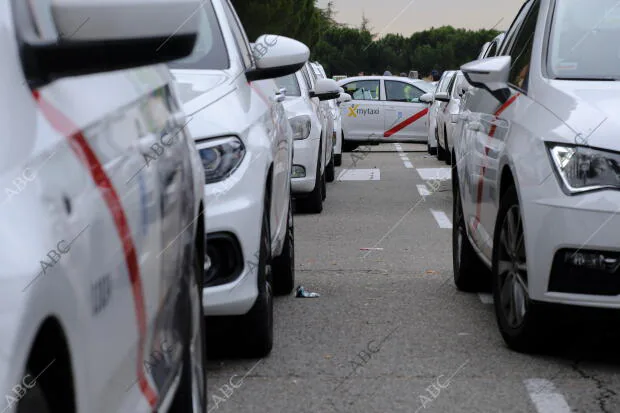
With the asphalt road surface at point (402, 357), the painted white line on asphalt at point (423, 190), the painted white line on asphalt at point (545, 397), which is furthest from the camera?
the painted white line on asphalt at point (423, 190)

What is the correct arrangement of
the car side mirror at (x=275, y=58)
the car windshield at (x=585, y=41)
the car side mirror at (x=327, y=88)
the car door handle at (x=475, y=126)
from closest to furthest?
the car windshield at (x=585, y=41) → the car side mirror at (x=275, y=58) → the car door handle at (x=475, y=126) → the car side mirror at (x=327, y=88)

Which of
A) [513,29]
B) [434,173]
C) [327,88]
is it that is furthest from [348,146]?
[513,29]

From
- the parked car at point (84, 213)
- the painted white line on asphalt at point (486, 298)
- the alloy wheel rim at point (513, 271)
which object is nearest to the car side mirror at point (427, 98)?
the painted white line on asphalt at point (486, 298)

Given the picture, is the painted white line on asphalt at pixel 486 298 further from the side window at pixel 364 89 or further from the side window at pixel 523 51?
the side window at pixel 364 89

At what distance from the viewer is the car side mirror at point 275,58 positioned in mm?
6559

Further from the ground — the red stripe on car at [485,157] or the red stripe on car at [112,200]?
the red stripe on car at [112,200]

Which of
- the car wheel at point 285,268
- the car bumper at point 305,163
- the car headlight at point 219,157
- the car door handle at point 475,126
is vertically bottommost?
the car bumper at point 305,163

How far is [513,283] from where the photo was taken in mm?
6062

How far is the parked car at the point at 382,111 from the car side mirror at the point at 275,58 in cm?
2010

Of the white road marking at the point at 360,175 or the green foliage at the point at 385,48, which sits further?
the green foliage at the point at 385,48

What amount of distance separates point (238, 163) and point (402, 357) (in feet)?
3.90

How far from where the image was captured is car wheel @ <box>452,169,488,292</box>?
7953 mm

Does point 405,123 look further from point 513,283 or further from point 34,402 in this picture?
point 34,402

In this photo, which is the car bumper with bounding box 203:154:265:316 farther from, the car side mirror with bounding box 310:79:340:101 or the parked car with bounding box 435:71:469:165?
the parked car with bounding box 435:71:469:165
